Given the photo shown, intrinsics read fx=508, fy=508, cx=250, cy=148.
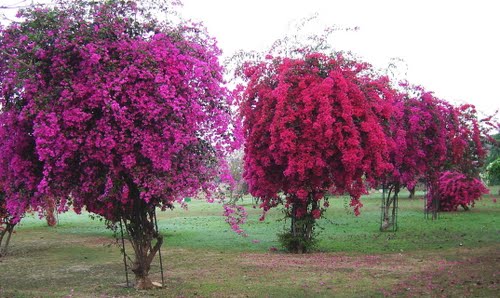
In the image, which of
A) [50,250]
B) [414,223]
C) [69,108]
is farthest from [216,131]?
[414,223]

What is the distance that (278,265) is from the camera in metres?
12.9

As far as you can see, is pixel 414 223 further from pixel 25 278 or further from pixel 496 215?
pixel 25 278

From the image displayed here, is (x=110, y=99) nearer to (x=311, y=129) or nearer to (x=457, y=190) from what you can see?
(x=311, y=129)

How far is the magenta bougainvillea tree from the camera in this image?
13.4 metres

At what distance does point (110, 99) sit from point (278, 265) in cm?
662

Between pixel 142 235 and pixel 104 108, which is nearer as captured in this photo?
pixel 104 108

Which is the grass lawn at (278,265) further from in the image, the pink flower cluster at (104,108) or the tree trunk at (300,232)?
the pink flower cluster at (104,108)

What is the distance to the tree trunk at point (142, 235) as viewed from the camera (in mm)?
9867

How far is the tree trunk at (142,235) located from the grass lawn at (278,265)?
1.10ft

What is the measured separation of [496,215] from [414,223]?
17.4 ft

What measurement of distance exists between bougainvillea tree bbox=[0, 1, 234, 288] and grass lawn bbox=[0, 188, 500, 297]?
2.44 meters

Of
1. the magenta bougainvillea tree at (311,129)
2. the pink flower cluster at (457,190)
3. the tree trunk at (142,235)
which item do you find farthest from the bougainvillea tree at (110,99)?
the pink flower cluster at (457,190)

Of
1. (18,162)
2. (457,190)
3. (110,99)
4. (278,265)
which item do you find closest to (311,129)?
(278,265)

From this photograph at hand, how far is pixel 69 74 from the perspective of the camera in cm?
871
